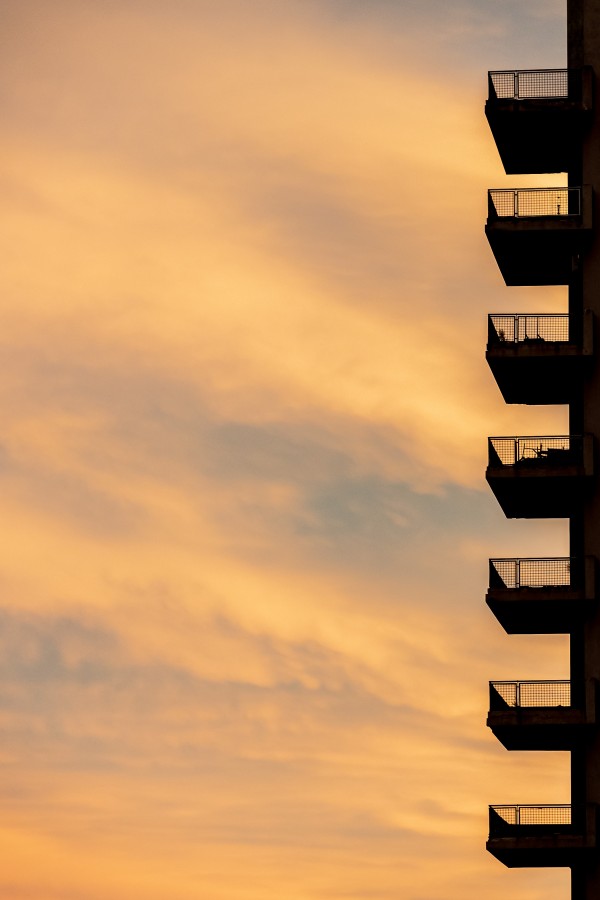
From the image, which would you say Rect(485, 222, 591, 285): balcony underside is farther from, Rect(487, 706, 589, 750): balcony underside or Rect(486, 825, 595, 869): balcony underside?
Rect(486, 825, 595, 869): balcony underside

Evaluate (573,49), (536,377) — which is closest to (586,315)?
A: (536,377)

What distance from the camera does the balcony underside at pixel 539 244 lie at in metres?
96.1

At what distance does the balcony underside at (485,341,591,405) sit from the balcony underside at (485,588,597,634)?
9.24 meters

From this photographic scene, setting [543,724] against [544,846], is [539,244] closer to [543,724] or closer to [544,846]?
[543,724]

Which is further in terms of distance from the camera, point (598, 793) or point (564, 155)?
point (564, 155)

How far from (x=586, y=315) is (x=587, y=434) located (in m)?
4.82

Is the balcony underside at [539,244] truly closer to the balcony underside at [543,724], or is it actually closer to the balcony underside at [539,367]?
the balcony underside at [539,367]

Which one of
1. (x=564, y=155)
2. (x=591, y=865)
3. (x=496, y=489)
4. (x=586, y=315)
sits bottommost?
(x=591, y=865)

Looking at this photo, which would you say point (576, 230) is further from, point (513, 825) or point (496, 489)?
point (513, 825)

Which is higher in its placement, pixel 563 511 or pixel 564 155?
pixel 564 155

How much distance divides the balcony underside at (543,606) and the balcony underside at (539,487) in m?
4.43

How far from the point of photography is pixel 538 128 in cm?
9800

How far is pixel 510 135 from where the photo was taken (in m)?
98.9

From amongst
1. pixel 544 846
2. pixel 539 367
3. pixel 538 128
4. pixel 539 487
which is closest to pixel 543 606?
pixel 539 487
